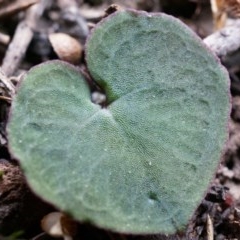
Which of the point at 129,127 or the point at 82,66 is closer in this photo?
the point at 129,127

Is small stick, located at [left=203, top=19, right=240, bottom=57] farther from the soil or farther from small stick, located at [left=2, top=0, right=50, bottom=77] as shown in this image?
small stick, located at [left=2, top=0, right=50, bottom=77]

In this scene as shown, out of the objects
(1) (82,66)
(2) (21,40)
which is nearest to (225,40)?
(1) (82,66)

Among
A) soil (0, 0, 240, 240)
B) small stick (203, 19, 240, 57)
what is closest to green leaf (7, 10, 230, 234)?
soil (0, 0, 240, 240)

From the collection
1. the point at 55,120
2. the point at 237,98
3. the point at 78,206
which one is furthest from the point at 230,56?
the point at 78,206

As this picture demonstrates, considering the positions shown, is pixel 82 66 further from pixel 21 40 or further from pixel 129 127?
pixel 129 127

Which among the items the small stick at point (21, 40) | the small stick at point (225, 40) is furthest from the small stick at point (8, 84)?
the small stick at point (225, 40)

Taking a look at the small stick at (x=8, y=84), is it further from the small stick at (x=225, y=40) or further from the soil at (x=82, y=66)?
the small stick at (x=225, y=40)
